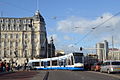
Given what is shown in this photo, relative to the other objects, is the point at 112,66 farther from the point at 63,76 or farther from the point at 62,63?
the point at 62,63

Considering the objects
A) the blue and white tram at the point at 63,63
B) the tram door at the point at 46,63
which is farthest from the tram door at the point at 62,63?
the tram door at the point at 46,63

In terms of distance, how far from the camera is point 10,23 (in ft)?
403

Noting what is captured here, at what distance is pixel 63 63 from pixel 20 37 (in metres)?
67.3

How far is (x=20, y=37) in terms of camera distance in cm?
12281

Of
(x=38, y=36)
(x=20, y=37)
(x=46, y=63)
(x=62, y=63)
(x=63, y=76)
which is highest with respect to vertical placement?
(x=38, y=36)

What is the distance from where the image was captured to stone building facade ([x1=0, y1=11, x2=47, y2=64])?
12181 cm

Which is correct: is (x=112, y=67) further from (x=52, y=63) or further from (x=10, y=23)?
(x=10, y=23)

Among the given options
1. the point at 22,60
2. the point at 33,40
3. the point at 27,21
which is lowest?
the point at 22,60

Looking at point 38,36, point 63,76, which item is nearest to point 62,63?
point 63,76

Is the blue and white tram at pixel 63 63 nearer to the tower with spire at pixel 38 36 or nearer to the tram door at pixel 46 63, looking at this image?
the tram door at pixel 46 63

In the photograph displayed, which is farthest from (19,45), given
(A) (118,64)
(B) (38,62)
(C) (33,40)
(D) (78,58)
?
(A) (118,64)

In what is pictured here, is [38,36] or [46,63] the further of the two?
[38,36]

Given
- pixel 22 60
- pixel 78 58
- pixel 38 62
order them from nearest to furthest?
pixel 78 58, pixel 38 62, pixel 22 60

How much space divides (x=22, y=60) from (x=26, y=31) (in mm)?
12830
